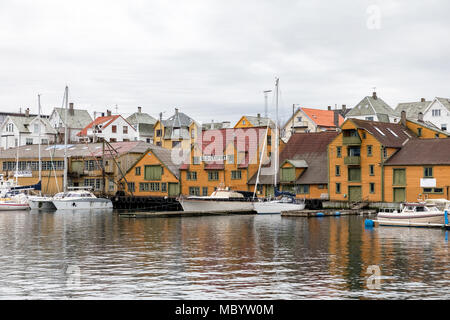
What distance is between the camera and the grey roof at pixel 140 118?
504ft

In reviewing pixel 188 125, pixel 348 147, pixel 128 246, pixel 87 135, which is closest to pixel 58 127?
pixel 87 135

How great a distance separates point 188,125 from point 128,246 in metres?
101

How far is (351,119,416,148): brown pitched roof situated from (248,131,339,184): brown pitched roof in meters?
8.34

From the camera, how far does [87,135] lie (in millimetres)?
145375

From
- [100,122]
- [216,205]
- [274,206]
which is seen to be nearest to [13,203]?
[216,205]

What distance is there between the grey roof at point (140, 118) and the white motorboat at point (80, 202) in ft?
187

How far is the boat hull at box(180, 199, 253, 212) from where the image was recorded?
82562 mm

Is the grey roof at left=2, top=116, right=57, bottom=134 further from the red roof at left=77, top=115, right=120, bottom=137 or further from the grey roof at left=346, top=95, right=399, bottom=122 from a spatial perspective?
the grey roof at left=346, top=95, right=399, bottom=122

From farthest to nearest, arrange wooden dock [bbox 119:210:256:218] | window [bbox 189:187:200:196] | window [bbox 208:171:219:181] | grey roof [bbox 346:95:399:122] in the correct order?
grey roof [bbox 346:95:399:122] < window [bbox 189:187:200:196] < window [bbox 208:171:219:181] < wooden dock [bbox 119:210:256:218]

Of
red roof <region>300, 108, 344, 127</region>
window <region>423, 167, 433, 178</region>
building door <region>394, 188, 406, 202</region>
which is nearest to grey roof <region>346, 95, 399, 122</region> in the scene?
red roof <region>300, 108, 344, 127</region>

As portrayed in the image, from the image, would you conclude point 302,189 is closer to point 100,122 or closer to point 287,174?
point 287,174

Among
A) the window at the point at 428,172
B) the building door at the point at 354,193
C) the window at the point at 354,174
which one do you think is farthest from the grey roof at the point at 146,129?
the window at the point at 428,172

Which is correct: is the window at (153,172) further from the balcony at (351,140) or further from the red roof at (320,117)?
the red roof at (320,117)
